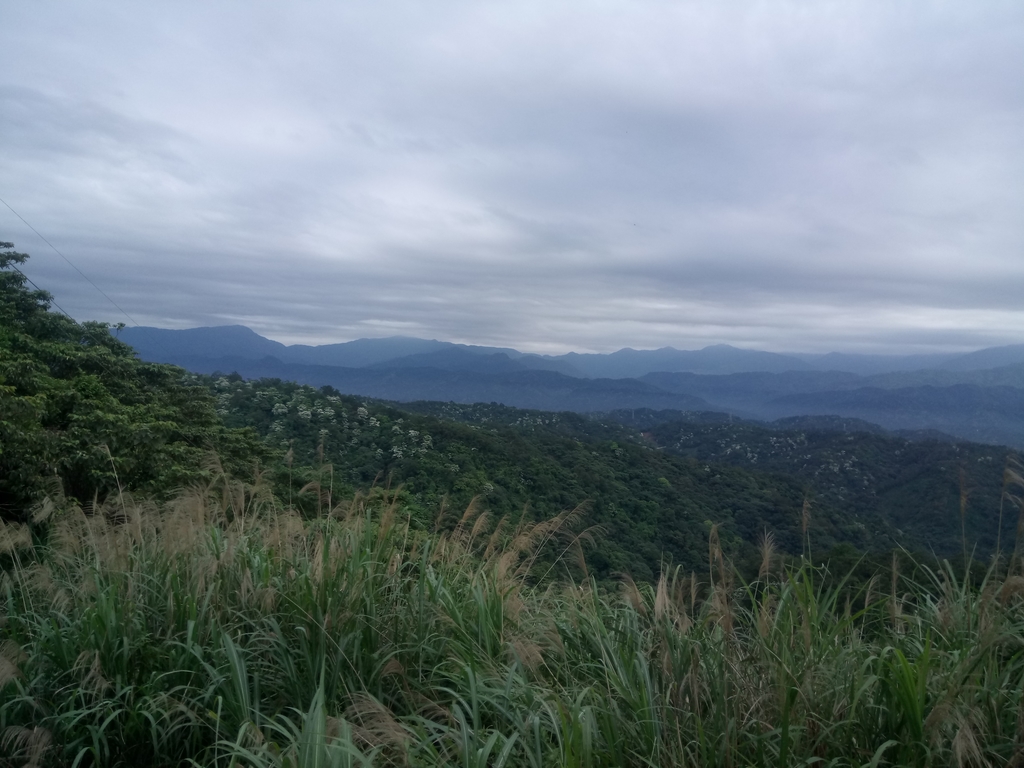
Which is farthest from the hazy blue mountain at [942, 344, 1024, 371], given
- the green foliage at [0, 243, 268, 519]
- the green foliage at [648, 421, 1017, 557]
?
the green foliage at [0, 243, 268, 519]

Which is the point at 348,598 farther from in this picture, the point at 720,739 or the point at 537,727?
the point at 720,739

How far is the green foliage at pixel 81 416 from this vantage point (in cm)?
601

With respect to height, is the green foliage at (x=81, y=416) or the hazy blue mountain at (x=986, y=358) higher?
the hazy blue mountain at (x=986, y=358)

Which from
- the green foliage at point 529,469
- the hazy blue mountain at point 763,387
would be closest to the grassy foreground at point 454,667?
the green foliage at point 529,469

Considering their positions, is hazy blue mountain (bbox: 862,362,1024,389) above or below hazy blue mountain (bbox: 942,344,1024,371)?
below

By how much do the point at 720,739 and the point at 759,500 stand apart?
2610 centimetres

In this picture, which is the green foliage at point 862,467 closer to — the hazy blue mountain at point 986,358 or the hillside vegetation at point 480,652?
the hillside vegetation at point 480,652

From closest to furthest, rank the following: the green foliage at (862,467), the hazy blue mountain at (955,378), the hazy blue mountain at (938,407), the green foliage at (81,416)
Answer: the green foliage at (81,416) < the green foliage at (862,467) < the hazy blue mountain at (938,407) < the hazy blue mountain at (955,378)

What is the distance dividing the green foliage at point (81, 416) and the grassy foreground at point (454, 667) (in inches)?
61.6

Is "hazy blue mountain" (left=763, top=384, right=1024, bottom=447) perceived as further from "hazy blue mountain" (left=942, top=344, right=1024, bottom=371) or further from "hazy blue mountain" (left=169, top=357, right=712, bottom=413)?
"hazy blue mountain" (left=942, top=344, right=1024, bottom=371)

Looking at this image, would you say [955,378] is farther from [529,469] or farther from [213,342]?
[213,342]

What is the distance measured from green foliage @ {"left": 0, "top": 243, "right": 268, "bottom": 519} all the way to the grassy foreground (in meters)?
1.57

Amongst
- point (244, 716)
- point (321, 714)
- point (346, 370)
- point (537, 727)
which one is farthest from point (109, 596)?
point (346, 370)

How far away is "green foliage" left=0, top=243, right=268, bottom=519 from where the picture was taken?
6012 millimetres
